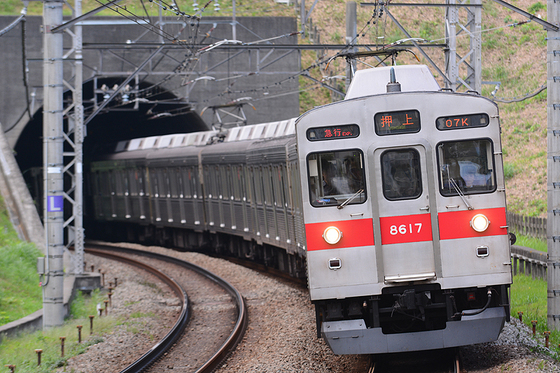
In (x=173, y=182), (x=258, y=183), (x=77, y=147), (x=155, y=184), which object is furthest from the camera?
(x=155, y=184)

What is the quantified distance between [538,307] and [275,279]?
21.8 feet

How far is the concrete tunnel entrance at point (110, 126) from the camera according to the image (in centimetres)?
3073

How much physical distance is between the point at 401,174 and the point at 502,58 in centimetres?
3691

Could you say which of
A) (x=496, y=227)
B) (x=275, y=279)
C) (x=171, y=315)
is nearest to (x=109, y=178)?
(x=275, y=279)

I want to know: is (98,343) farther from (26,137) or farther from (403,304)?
(26,137)

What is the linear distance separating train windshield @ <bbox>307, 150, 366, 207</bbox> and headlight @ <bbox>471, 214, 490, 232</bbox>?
1.16 metres

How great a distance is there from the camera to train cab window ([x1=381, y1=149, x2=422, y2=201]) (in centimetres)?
748

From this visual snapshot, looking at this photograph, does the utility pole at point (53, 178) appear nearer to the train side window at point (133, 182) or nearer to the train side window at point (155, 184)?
the train side window at point (155, 184)

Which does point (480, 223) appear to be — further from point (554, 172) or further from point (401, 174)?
point (554, 172)

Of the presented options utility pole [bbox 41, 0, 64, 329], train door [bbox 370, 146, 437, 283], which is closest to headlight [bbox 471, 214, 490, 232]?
train door [bbox 370, 146, 437, 283]

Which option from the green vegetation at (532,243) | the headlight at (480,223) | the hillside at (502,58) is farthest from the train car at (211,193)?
the hillside at (502,58)

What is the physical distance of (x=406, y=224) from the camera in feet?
24.5

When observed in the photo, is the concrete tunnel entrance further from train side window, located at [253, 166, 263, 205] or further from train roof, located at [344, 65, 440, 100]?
train roof, located at [344, 65, 440, 100]

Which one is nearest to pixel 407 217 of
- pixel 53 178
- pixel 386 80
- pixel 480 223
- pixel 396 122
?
pixel 480 223
